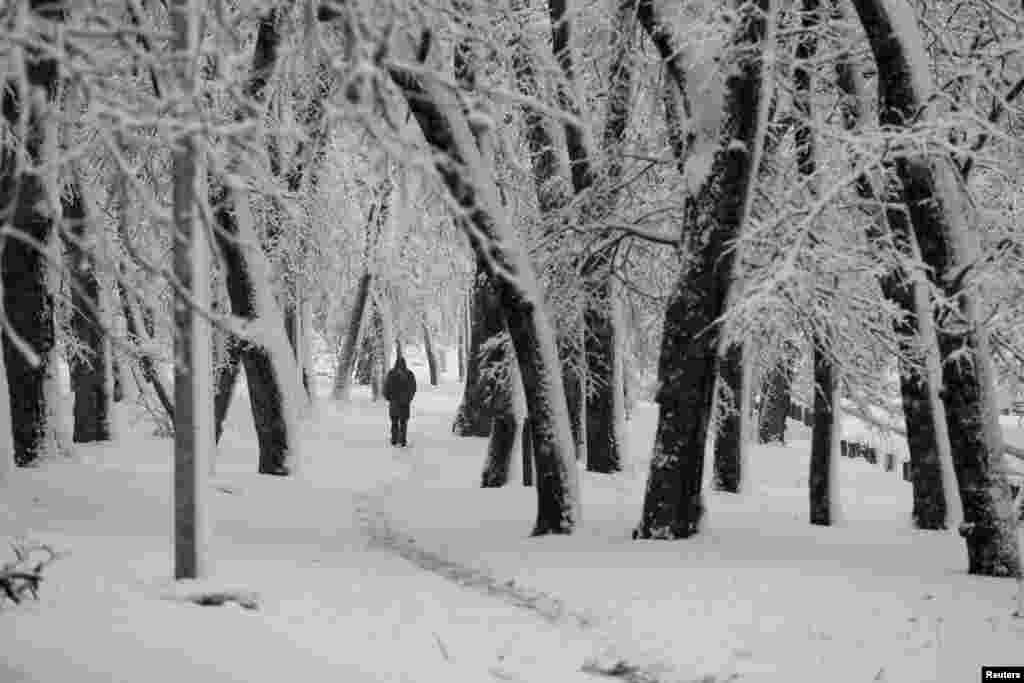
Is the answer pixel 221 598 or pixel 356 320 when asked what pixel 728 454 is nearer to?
pixel 221 598

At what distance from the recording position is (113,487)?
12.1 m

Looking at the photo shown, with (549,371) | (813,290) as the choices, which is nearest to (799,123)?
(813,290)

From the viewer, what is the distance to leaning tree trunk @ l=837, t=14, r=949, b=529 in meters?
11.1

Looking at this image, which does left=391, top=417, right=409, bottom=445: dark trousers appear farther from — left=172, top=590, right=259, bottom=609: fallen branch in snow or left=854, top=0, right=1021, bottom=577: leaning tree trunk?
left=172, top=590, right=259, bottom=609: fallen branch in snow

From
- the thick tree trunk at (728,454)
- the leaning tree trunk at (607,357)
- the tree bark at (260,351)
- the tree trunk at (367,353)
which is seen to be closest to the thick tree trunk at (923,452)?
the thick tree trunk at (728,454)

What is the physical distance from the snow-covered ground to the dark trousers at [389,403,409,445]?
964 centimetres

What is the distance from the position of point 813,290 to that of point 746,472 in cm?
780

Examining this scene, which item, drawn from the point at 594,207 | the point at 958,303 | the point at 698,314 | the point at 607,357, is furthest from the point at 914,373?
the point at 607,357

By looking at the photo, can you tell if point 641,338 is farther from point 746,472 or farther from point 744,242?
point 744,242

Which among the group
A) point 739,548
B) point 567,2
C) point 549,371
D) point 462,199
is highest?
point 567,2

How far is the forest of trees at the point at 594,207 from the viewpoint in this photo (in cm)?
409

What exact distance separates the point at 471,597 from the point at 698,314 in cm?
333

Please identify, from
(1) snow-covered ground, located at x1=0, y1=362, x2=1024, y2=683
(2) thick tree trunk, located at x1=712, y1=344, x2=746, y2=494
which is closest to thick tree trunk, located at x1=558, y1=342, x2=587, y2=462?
(2) thick tree trunk, located at x1=712, y1=344, x2=746, y2=494

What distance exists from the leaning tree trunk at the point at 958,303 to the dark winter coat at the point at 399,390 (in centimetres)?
1565
